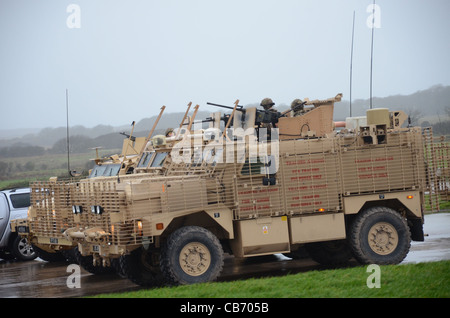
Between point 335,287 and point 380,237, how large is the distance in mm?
3493

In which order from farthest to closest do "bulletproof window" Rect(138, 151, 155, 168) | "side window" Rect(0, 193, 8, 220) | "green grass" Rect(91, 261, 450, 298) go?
"side window" Rect(0, 193, 8, 220)
"bulletproof window" Rect(138, 151, 155, 168)
"green grass" Rect(91, 261, 450, 298)

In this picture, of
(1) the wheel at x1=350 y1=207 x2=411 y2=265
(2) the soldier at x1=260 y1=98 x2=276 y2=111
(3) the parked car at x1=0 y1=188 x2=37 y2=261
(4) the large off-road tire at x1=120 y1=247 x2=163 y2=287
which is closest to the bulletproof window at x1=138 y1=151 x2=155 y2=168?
(2) the soldier at x1=260 y1=98 x2=276 y2=111

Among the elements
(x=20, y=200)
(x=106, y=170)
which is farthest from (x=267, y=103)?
(x=20, y=200)

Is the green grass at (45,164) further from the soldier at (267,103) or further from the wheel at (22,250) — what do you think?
the soldier at (267,103)

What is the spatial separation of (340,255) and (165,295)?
5.39m

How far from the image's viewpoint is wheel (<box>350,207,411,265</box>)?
14070mm

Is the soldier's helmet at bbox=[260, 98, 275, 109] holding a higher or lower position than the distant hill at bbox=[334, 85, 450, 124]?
lower

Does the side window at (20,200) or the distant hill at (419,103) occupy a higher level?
the distant hill at (419,103)

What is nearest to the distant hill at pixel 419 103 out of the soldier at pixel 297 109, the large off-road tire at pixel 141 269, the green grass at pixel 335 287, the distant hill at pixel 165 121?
the distant hill at pixel 165 121

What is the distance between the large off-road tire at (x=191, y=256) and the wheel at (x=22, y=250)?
7378 mm

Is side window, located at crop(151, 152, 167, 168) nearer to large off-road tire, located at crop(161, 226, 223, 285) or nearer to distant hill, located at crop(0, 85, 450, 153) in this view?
large off-road tire, located at crop(161, 226, 223, 285)

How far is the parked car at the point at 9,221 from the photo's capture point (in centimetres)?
1884

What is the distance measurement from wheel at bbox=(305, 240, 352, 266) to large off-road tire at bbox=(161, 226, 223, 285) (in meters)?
3.06

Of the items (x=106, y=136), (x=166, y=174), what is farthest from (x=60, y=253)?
(x=106, y=136)
